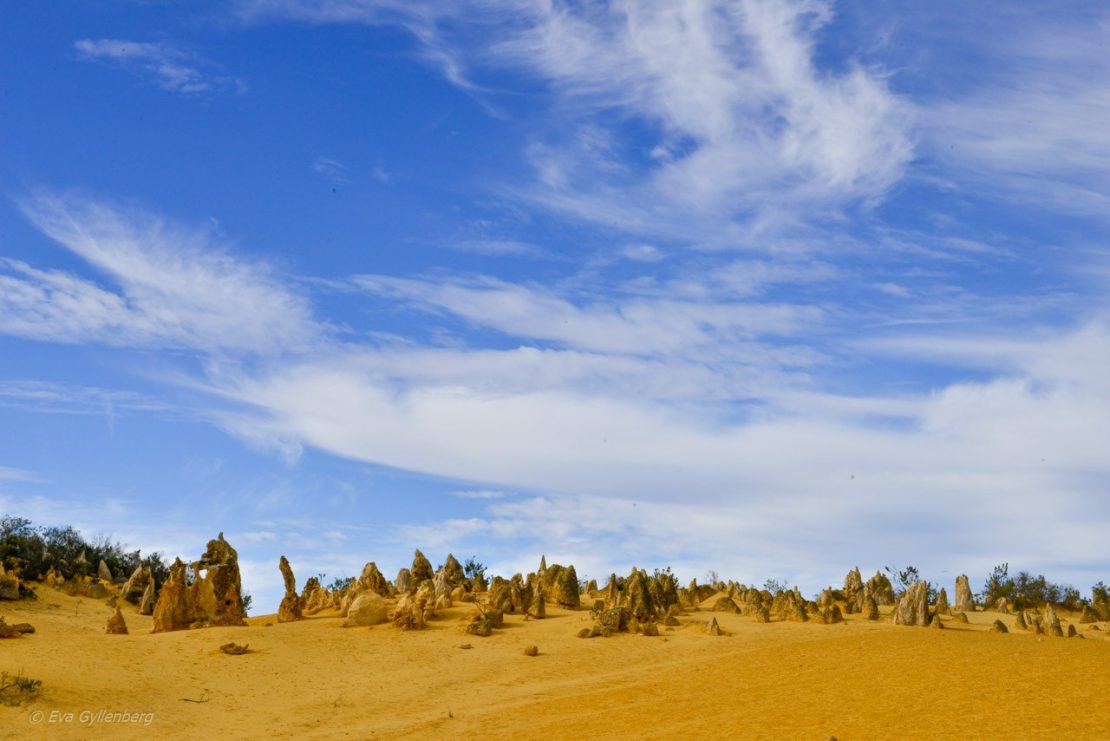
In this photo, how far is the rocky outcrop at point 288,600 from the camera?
42094mm

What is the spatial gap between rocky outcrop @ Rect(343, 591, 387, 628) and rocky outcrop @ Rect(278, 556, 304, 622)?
123 inches

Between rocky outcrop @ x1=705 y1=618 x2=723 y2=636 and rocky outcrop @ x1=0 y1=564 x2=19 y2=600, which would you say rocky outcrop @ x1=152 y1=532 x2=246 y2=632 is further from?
rocky outcrop @ x1=705 y1=618 x2=723 y2=636

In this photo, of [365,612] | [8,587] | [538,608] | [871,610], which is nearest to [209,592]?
[365,612]

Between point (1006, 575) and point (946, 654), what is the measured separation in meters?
28.9

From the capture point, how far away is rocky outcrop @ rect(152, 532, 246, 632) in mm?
38219

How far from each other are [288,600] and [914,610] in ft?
86.3

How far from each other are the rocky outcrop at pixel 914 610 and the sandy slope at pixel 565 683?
106 cm

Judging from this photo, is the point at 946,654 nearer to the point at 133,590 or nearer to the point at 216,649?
the point at 216,649

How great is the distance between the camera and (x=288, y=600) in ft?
139

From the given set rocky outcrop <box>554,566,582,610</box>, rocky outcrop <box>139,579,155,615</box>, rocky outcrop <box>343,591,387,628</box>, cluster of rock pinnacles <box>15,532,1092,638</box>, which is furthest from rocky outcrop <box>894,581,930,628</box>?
rocky outcrop <box>139,579,155,615</box>

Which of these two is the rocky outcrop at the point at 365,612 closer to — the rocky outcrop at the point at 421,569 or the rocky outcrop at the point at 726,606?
the rocky outcrop at the point at 421,569

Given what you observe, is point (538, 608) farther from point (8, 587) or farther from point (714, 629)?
point (8, 587)

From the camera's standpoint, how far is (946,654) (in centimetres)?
3188

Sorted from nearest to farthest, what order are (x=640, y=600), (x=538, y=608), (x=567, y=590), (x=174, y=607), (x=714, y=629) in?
(x=714, y=629), (x=174, y=607), (x=640, y=600), (x=538, y=608), (x=567, y=590)
